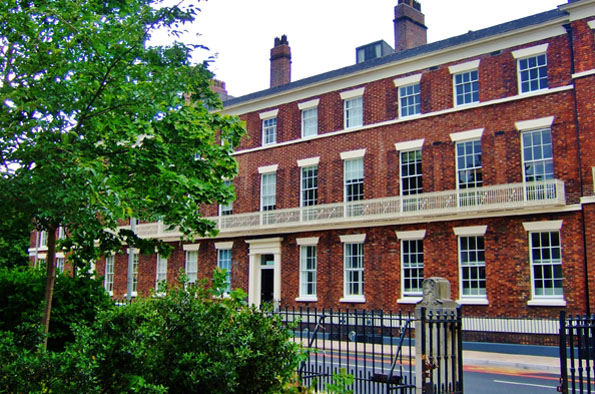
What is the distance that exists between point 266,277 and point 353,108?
10154 mm

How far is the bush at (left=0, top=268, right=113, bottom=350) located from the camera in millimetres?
11914

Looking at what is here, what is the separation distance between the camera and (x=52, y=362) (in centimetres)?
716

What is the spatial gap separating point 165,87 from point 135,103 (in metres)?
0.94

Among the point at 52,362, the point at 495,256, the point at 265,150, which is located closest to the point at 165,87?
the point at 52,362

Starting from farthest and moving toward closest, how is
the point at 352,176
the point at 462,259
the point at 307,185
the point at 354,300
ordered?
the point at 307,185
the point at 352,176
the point at 354,300
the point at 462,259

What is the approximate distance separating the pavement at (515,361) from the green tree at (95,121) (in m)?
11.5

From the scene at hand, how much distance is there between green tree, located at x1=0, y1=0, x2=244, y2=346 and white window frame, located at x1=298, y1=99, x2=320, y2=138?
19467 millimetres

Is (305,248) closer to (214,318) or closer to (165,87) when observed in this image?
(165,87)

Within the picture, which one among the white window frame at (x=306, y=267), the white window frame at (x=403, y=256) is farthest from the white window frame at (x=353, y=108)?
the white window frame at (x=403, y=256)

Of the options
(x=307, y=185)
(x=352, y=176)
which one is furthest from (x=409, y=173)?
(x=307, y=185)

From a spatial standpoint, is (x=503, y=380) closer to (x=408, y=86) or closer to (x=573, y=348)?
(x=573, y=348)

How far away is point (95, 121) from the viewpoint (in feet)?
34.4

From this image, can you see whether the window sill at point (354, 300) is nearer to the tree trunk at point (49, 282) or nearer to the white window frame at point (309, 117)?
the white window frame at point (309, 117)

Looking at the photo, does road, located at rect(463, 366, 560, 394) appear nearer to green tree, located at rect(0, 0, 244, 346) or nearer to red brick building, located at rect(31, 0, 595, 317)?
red brick building, located at rect(31, 0, 595, 317)
